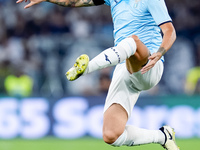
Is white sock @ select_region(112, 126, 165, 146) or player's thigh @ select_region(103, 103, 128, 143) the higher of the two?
player's thigh @ select_region(103, 103, 128, 143)

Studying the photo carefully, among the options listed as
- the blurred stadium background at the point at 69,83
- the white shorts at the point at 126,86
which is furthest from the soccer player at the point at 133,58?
the blurred stadium background at the point at 69,83

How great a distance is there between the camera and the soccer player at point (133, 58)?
509 centimetres

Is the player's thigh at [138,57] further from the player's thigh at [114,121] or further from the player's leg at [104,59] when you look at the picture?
the player's thigh at [114,121]

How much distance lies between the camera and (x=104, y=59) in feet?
16.2

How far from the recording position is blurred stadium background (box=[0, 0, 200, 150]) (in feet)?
31.6

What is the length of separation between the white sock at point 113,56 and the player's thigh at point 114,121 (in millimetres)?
837

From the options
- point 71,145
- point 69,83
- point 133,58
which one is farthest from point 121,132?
point 69,83

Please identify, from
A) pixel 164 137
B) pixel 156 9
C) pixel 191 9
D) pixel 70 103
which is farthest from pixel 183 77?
pixel 156 9

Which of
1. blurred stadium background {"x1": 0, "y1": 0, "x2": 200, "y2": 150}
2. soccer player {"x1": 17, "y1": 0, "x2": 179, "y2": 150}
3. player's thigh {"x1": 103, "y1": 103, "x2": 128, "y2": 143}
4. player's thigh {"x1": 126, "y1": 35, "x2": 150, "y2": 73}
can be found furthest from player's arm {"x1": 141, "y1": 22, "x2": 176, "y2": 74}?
blurred stadium background {"x1": 0, "y1": 0, "x2": 200, "y2": 150}

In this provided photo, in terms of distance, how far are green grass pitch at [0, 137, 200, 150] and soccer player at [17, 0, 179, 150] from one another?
8.00ft

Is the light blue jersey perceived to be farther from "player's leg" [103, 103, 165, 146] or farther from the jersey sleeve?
"player's leg" [103, 103, 165, 146]

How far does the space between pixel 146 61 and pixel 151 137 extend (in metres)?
0.94

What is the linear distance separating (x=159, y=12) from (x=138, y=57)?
467 millimetres

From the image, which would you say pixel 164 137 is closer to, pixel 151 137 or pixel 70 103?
pixel 151 137
